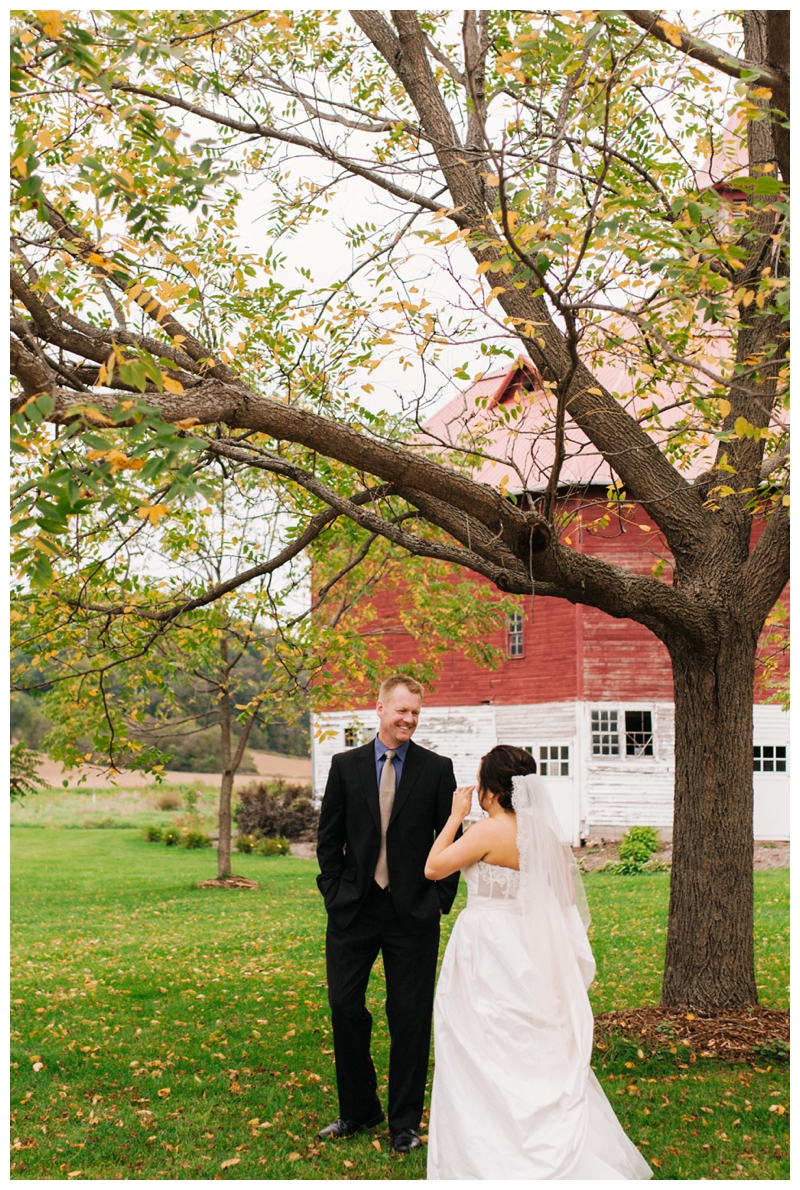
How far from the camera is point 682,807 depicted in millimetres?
7871

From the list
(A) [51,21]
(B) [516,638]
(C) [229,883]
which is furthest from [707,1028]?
(B) [516,638]

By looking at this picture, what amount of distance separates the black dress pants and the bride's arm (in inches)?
19.6

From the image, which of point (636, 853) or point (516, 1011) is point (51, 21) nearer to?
point (516, 1011)

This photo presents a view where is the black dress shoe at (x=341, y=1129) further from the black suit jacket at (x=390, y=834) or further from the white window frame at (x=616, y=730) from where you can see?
the white window frame at (x=616, y=730)

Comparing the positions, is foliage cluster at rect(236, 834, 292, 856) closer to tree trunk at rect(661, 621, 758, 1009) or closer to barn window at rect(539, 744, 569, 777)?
barn window at rect(539, 744, 569, 777)

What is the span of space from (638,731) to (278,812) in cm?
1246

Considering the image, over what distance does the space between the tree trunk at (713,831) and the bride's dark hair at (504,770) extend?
3.01 metres

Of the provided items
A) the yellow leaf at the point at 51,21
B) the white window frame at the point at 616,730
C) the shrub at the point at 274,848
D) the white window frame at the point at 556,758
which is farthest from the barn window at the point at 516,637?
the yellow leaf at the point at 51,21

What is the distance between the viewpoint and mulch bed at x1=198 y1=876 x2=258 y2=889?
21047 millimetres

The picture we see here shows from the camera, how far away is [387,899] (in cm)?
576

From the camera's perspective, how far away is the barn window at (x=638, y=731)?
24578 mm

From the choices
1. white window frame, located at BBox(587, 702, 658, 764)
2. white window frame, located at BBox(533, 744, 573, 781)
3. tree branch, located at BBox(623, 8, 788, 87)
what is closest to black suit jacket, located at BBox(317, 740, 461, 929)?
tree branch, located at BBox(623, 8, 788, 87)
